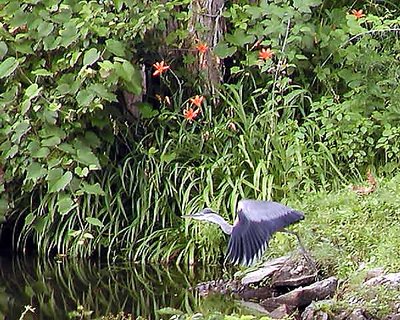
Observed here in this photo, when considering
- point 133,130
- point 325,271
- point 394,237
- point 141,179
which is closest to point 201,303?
point 325,271

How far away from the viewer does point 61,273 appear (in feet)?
20.9

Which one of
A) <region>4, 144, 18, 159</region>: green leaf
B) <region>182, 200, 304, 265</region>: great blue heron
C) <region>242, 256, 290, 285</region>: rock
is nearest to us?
<region>182, 200, 304, 265</region>: great blue heron

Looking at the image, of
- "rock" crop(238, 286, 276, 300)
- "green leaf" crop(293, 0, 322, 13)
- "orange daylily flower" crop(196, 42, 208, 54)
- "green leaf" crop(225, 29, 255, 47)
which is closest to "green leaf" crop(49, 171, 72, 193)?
"orange daylily flower" crop(196, 42, 208, 54)

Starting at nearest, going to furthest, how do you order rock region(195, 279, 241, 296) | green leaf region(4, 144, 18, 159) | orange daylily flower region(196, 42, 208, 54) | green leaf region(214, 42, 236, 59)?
rock region(195, 279, 241, 296), green leaf region(4, 144, 18, 159), orange daylily flower region(196, 42, 208, 54), green leaf region(214, 42, 236, 59)

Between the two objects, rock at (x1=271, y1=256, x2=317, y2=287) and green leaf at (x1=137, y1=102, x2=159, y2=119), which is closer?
rock at (x1=271, y1=256, x2=317, y2=287)

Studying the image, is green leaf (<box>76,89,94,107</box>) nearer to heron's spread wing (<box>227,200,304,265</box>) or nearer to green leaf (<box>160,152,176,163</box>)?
green leaf (<box>160,152,176,163</box>)

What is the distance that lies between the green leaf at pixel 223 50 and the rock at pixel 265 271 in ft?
6.84

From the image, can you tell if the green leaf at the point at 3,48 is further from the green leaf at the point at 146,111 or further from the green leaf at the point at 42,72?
the green leaf at the point at 146,111

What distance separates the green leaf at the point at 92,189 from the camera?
6.67 metres

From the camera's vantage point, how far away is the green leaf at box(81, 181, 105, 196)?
6.67m

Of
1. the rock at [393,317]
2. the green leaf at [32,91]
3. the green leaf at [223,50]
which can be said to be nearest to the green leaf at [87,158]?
the green leaf at [32,91]

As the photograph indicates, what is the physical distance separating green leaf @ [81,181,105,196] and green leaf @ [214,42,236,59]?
1332 millimetres

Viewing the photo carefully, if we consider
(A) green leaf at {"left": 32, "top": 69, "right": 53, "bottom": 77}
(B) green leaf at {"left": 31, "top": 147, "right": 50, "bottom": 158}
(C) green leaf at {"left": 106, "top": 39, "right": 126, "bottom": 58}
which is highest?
(C) green leaf at {"left": 106, "top": 39, "right": 126, "bottom": 58}

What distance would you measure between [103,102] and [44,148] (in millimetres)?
519
